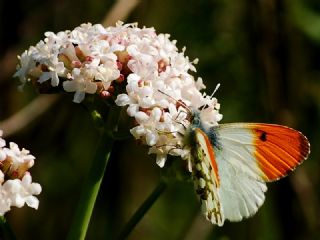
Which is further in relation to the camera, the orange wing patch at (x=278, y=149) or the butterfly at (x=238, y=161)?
the orange wing patch at (x=278, y=149)

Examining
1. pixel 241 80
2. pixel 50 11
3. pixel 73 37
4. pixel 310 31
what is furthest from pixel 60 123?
pixel 73 37

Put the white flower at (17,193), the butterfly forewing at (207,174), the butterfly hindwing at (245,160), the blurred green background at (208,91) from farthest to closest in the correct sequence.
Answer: the blurred green background at (208,91), the butterfly hindwing at (245,160), the butterfly forewing at (207,174), the white flower at (17,193)

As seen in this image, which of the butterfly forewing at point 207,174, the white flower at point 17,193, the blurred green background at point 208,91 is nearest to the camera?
the white flower at point 17,193

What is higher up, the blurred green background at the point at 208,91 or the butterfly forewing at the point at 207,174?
the blurred green background at the point at 208,91

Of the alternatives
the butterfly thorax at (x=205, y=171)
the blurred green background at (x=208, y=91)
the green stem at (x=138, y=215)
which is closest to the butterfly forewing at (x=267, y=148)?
the butterfly thorax at (x=205, y=171)

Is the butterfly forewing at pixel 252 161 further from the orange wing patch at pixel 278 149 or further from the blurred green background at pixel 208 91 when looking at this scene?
the blurred green background at pixel 208 91

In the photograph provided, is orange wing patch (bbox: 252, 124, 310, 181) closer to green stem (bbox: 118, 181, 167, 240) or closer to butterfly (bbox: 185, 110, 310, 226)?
butterfly (bbox: 185, 110, 310, 226)

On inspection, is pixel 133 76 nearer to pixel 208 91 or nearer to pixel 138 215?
pixel 138 215
